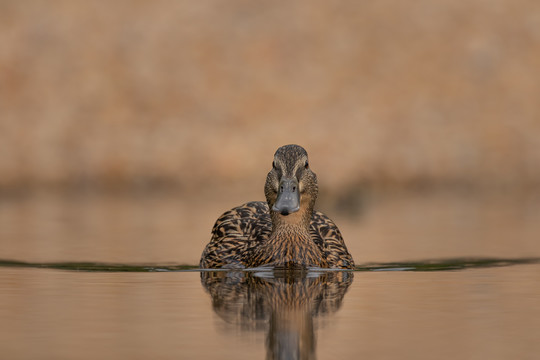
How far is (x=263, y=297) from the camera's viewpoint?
812cm

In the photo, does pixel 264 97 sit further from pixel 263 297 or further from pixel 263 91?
pixel 263 297

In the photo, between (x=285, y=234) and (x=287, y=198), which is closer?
(x=287, y=198)

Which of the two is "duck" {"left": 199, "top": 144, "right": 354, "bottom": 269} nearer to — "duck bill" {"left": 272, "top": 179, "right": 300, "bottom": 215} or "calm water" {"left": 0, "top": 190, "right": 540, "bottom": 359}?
"duck bill" {"left": 272, "top": 179, "right": 300, "bottom": 215}

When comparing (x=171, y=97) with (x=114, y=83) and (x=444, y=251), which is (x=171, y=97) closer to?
(x=114, y=83)

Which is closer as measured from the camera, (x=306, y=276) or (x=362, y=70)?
(x=306, y=276)

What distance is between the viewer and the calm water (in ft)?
19.5

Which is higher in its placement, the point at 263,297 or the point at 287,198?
the point at 287,198

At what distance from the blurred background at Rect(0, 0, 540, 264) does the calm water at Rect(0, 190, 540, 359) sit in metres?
7.29

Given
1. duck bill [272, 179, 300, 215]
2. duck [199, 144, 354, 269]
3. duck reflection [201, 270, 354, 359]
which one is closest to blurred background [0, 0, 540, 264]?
duck [199, 144, 354, 269]

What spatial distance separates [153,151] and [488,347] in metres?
17.6

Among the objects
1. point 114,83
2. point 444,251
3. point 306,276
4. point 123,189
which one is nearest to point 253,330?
point 306,276

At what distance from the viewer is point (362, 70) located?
24375 millimetres

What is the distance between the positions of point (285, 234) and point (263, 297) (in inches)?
92.4

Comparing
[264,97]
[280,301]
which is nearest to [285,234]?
[280,301]
